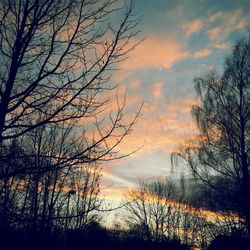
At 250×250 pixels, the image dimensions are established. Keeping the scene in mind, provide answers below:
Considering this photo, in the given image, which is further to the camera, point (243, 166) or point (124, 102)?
point (243, 166)

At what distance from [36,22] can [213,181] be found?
36.0ft

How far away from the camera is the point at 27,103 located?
3.85 metres

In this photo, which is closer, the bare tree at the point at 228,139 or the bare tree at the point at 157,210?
the bare tree at the point at 228,139

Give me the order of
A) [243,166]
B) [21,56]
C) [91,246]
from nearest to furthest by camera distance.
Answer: [21,56], [243,166], [91,246]

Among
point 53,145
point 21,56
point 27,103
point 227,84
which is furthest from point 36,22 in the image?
point 227,84

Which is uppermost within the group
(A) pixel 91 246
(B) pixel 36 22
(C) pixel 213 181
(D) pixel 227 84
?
(D) pixel 227 84

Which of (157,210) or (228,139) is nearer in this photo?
(228,139)

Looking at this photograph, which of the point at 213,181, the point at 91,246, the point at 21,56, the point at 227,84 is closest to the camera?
the point at 21,56

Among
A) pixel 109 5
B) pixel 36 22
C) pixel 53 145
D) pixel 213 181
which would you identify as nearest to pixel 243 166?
pixel 213 181

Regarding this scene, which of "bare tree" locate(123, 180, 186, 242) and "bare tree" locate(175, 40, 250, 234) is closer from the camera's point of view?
"bare tree" locate(175, 40, 250, 234)

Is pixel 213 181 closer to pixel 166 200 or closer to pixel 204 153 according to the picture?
pixel 204 153

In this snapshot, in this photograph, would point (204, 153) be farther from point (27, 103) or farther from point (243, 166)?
point (27, 103)

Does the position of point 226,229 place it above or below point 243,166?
below

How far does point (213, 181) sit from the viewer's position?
12547mm
